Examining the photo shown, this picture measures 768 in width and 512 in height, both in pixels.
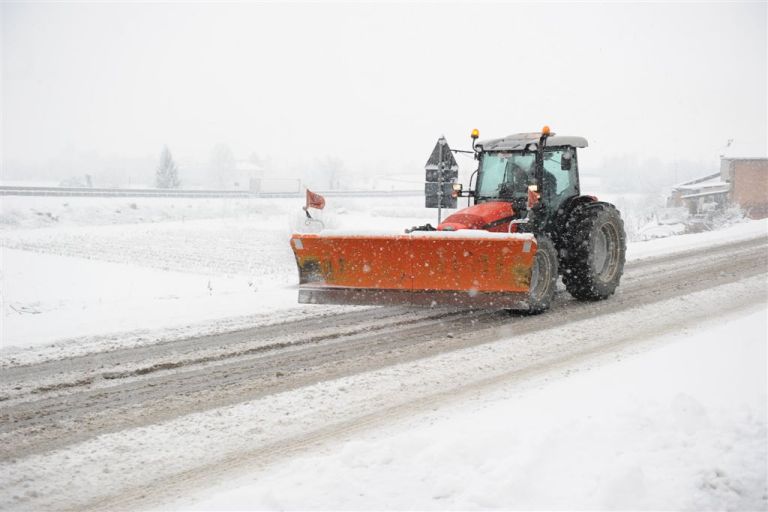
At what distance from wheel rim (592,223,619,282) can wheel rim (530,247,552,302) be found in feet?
4.72

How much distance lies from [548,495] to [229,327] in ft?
14.2

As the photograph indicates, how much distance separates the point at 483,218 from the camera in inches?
282

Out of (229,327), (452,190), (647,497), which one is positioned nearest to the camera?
(647,497)

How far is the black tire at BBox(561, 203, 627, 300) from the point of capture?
24.9 ft

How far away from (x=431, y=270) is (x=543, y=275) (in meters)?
1.46

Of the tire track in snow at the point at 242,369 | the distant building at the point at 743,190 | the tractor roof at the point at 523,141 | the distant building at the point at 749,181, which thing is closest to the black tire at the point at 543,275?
the tire track in snow at the point at 242,369

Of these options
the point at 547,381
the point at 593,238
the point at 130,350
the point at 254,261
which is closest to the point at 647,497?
the point at 547,381

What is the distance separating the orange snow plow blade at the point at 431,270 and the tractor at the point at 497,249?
0.01 m

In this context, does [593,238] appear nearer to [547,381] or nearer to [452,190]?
[452,190]

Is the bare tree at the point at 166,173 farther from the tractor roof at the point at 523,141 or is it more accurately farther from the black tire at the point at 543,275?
the black tire at the point at 543,275

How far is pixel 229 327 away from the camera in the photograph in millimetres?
6418

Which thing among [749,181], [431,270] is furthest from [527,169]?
[749,181]

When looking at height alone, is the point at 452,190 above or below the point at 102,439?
above

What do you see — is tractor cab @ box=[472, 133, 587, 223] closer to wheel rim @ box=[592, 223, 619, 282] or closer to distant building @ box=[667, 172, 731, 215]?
wheel rim @ box=[592, 223, 619, 282]
